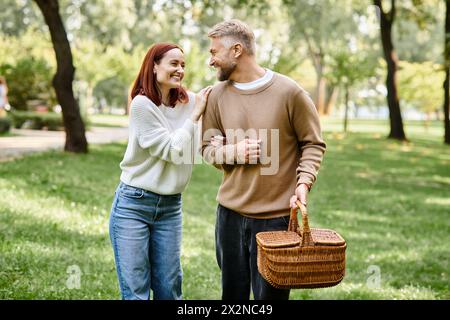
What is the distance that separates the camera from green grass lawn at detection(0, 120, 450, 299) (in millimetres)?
5457

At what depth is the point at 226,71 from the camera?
11.0 ft

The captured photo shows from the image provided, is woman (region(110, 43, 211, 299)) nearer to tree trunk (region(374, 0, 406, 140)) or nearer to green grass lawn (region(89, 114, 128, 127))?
tree trunk (region(374, 0, 406, 140))

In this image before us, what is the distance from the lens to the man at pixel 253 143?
3275mm

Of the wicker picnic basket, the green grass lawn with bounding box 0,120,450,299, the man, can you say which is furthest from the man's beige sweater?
the green grass lawn with bounding box 0,120,450,299

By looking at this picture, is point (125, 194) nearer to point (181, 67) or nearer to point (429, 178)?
point (181, 67)

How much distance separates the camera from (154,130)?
3.38 meters

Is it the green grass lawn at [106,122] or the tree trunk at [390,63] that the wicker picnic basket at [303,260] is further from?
the green grass lawn at [106,122]

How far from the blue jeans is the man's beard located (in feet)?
2.57

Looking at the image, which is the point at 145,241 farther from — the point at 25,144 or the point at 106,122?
the point at 106,122

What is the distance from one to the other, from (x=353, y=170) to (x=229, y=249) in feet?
41.2

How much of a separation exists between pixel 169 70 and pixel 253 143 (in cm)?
68

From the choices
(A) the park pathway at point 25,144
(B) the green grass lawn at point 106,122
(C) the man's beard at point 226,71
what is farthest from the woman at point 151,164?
(B) the green grass lawn at point 106,122

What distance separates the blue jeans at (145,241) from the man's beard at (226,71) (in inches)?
30.8

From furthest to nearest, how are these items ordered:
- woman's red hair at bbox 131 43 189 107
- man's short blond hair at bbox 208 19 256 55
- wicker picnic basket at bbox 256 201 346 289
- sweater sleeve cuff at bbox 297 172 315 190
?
woman's red hair at bbox 131 43 189 107
man's short blond hair at bbox 208 19 256 55
sweater sleeve cuff at bbox 297 172 315 190
wicker picnic basket at bbox 256 201 346 289
